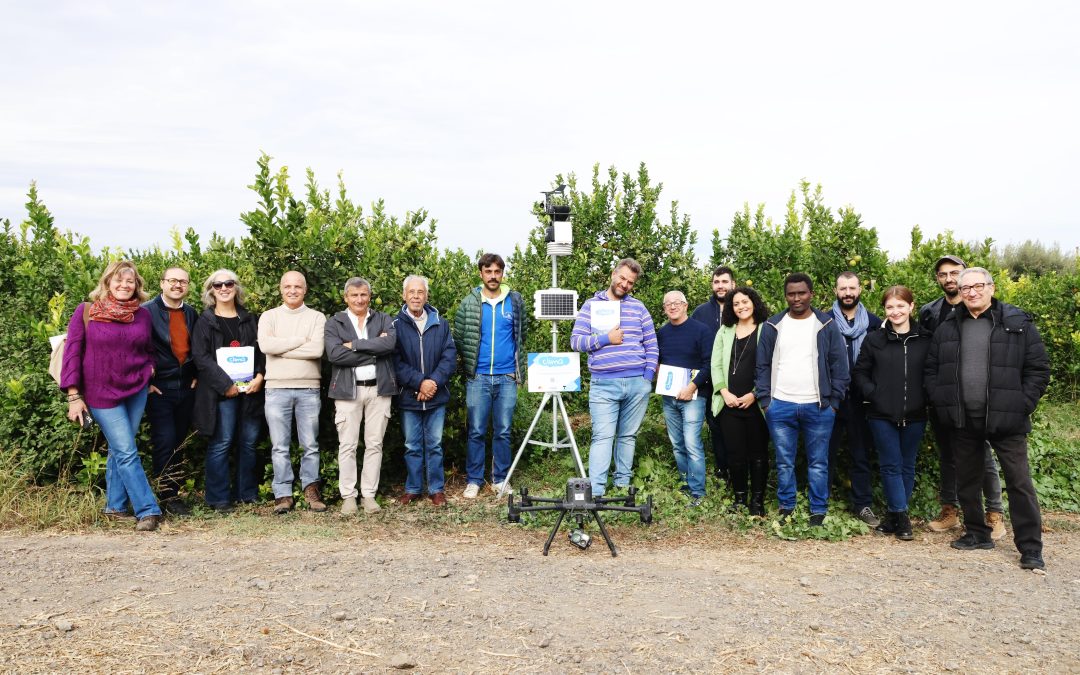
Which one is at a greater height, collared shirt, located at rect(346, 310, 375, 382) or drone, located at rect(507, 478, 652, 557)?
collared shirt, located at rect(346, 310, 375, 382)

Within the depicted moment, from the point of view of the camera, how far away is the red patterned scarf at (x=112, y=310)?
235 inches

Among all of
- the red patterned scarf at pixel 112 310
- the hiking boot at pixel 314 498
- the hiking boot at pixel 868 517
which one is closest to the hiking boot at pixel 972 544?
the hiking boot at pixel 868 517

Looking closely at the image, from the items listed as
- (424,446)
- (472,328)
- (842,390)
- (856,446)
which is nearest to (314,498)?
(424,446)

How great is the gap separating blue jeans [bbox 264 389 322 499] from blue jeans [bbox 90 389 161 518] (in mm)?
966

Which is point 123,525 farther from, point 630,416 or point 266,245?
point 630,416

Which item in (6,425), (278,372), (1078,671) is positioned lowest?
(1078,671)

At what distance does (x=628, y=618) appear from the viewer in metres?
4.28

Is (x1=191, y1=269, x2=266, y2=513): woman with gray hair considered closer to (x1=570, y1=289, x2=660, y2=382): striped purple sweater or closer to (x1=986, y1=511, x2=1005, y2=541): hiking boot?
(x1=570, y1=289, x2=660, y2=382): striped purple sweater

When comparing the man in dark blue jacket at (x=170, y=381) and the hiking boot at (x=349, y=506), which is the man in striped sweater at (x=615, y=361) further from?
the man in dark blue jacket at (x=170, y=381)

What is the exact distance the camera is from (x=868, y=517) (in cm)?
639

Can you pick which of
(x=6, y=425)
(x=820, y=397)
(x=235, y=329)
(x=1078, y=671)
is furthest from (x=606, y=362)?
(x=6, y=425)

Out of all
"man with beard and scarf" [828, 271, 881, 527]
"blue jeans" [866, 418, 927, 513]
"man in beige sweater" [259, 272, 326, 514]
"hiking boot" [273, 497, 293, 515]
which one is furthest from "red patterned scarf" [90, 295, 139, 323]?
"blue jeans" [866, 418, 927, 513]

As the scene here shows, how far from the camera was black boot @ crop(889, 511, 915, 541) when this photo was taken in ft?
20.0

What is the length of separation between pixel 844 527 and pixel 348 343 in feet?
14.1
